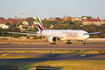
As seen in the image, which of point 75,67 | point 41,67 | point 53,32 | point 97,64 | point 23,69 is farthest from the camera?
point 53,32

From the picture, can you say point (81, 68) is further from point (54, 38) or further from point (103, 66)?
point (54, 38)

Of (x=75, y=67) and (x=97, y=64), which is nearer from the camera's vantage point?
(x=75, y=67)

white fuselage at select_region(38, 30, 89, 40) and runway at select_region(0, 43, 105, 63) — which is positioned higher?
white fuselage at select_region(38, 30, 89, 40)

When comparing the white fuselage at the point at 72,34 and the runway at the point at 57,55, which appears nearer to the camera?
the runway at the point at 57,55

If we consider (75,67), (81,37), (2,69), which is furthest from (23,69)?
(81,37)

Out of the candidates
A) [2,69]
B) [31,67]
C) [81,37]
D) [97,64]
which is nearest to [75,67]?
[97,64]

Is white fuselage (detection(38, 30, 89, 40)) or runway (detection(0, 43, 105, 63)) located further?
white fuselage (detection(38, 30, 89, 40))

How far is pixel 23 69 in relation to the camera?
1950 centimetres

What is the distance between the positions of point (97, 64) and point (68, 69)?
13.6ft

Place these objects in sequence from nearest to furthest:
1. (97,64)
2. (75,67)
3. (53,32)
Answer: (75,67) → (97,64) → (53,32)

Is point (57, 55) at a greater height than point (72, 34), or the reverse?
point (72, 34)

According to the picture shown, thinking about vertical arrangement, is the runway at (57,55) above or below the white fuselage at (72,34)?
below

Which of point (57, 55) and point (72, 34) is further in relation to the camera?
point (72, 34)

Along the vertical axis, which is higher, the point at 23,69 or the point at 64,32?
the point at 64,32
